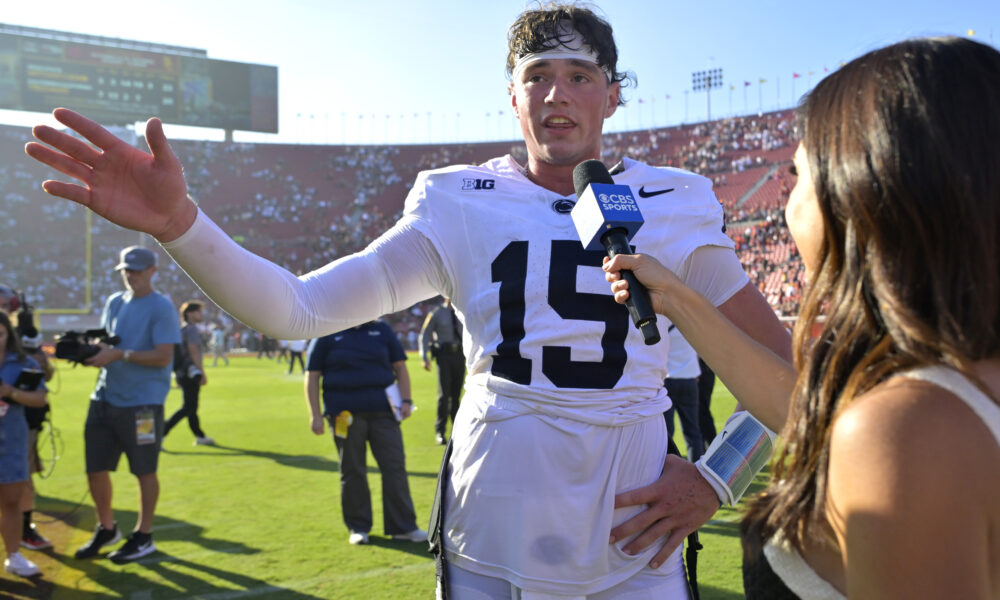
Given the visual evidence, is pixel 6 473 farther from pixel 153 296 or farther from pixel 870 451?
pixel 870 451

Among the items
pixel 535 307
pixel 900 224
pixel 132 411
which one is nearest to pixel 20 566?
pixel 132 411

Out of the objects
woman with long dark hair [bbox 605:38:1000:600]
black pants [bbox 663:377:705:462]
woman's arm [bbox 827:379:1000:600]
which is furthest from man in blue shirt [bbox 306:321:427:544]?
woman's arm [bbox 827:379:1000:600]

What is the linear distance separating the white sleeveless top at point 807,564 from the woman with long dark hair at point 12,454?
5419mm

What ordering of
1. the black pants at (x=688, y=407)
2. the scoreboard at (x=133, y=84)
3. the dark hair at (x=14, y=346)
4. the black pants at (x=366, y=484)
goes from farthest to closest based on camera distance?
the scoreboard at (x=133, y=84)
the black pants at (x=688, y=407)
the black pants at (x=366, y=484)
the dark hair at (x=14, y=346)

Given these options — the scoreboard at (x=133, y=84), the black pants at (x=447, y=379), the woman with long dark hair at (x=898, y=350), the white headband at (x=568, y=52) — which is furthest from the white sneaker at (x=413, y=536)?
the scoreboard at (x=133, y=84)

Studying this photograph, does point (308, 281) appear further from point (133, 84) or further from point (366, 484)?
point (133, 84)

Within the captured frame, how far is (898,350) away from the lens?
108cm

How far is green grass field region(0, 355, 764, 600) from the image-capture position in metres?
4.99

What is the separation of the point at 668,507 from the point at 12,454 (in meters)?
4.93

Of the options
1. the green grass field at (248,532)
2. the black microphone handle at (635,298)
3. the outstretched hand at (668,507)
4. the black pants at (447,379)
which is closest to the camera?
the black microphone handle at (635,298)

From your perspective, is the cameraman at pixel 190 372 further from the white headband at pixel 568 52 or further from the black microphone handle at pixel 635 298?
the black microphone handle at pixel 635 298

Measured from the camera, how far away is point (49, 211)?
146 feet

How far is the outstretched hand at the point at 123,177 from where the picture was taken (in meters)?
1.65

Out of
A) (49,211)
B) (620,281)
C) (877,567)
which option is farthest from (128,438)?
(49,211)
